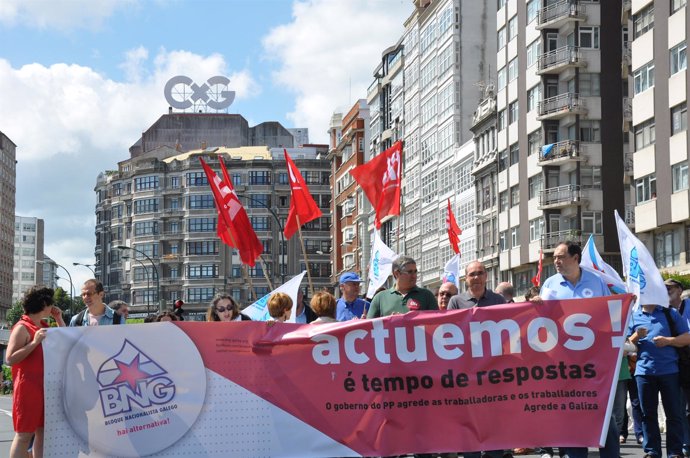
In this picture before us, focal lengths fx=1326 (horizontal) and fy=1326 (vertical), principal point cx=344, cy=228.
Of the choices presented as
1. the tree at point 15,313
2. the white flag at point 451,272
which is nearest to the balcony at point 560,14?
the white flag at point 451,272

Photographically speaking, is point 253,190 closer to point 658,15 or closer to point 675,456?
point 658,15

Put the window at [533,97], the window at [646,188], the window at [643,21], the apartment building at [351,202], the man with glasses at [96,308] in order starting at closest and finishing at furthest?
the man with glasses at [96,308] < the window at [646,188] < the window at [643,21] < the window at [533,97] < the apartment building at [351,202]

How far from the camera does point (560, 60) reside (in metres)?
65.6

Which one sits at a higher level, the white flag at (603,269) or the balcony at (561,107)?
the balcony at (561,107)

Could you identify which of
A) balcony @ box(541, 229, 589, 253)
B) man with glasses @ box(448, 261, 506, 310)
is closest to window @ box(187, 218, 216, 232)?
balcony @ box(541, 229, 589, 253)

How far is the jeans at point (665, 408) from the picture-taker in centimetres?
1302

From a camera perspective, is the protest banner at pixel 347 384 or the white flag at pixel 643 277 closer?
the protest banner at pixel 347 384

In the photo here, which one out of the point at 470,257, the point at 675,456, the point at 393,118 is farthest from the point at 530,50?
the point at 675,456

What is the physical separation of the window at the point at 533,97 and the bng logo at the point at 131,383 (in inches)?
2243

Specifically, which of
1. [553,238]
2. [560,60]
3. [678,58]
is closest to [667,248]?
[678,58]

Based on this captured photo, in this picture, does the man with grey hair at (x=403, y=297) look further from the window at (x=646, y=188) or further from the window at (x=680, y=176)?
the window at (x=646, y=188)

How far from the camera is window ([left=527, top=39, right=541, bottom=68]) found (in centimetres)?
6694

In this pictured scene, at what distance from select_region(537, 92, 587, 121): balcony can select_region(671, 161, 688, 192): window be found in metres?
14.3

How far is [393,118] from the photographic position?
9781 centimetres
